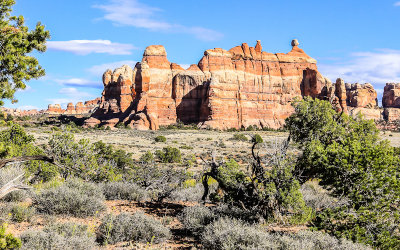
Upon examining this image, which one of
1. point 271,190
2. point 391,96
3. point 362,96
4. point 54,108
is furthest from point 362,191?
point 54,108

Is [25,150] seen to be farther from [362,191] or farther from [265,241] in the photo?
[362,191]

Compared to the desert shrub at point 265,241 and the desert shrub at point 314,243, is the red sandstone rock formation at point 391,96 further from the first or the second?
the desert shrub at point 265,241

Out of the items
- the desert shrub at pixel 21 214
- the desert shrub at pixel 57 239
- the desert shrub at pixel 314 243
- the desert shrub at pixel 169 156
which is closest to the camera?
the desert shrub at pixel 57 239

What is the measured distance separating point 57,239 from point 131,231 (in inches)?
77.9

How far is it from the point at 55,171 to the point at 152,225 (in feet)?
30.8

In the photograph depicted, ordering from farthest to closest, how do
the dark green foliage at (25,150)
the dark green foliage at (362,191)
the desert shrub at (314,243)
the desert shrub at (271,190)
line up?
the dark green foliage at (25,150) → the desert shrub at (271,190) → the dark green foliage at (362,191) → the desert shrub at (314,243)

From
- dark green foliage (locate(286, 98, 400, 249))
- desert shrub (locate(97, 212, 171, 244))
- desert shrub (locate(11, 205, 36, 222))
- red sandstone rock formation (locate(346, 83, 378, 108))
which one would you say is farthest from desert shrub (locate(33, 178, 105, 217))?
red sandstone rock formation (locate(346, 83, 378, 108))

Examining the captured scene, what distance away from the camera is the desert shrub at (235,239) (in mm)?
6520

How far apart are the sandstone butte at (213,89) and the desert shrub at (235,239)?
63.4 meters

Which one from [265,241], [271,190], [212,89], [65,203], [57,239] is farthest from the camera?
[212,89]

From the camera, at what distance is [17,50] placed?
7.68m

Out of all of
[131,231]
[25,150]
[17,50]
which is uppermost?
[17,50]

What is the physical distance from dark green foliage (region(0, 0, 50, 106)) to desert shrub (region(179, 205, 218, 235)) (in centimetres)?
578

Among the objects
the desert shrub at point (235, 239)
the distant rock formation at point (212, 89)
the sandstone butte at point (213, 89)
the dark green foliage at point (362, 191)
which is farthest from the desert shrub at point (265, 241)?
the distant rock formation at point (212, 89)
